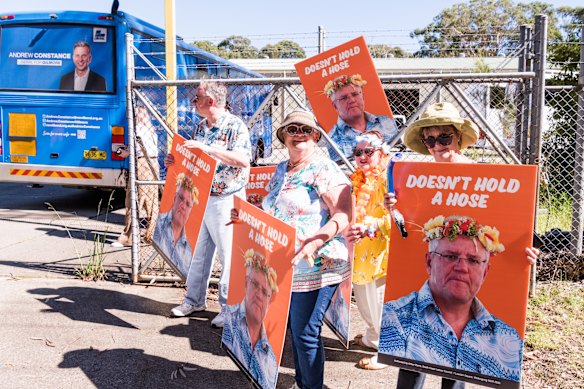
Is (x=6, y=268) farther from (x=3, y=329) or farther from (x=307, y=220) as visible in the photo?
(x=307, y=220)

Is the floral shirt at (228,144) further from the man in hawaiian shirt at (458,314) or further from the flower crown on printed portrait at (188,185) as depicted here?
the man in hawaiian shirt at (458,314)

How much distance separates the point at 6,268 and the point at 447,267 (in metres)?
5.33

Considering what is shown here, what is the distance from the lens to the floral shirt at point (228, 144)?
425 centimetres

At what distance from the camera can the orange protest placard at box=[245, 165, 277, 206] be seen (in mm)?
4660

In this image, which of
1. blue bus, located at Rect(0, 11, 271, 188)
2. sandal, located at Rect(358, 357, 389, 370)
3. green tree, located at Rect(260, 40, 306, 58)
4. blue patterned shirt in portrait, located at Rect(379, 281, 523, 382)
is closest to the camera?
blue patterned shirt in portrait, located at Rect(379, 281, 523, 382)

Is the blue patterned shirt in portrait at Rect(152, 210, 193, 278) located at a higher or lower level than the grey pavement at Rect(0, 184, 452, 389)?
higher

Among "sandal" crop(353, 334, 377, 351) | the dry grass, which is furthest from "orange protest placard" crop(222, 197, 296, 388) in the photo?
the dry grass

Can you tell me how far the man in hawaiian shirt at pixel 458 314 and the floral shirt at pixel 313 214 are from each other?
1.57 ft

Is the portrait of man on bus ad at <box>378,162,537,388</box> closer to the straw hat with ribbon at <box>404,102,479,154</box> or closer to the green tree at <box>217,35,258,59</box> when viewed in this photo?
the straw hat with ribbon at <box>404,102,479,154</box>

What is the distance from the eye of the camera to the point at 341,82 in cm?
447

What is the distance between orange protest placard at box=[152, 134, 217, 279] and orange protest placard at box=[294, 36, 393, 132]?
3.61 ft

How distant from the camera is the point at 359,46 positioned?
171 inches

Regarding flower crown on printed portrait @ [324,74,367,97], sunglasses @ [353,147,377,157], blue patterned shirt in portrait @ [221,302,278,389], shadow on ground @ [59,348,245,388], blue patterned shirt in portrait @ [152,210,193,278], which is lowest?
shadow on ground @ [59,348,245,388]

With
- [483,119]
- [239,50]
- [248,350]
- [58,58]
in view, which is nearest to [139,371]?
[248,350]
